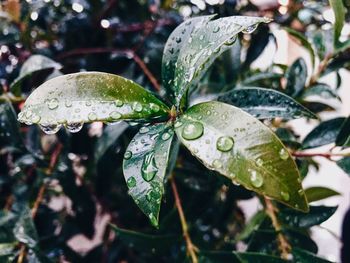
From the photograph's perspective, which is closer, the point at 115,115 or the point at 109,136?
the point at 115,115

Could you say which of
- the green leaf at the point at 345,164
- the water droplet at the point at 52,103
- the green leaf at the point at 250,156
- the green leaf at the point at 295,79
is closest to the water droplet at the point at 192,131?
the green leaf at the point at 250,156

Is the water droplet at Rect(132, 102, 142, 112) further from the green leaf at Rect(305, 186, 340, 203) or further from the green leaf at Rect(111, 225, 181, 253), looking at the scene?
the green leaf at Rect(305, 186, 340, 203)

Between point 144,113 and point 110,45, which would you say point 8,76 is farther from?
point 144,113

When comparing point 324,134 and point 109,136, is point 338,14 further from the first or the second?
point 109,136

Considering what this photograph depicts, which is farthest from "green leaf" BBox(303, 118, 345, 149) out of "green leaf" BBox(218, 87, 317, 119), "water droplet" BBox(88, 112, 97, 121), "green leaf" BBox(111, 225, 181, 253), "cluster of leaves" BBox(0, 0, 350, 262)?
"water droplet" BBox(88, 112, 97, 121)

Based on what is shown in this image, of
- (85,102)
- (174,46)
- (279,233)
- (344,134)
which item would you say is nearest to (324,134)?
(344,134)

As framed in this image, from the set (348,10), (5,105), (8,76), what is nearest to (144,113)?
(5,105)
